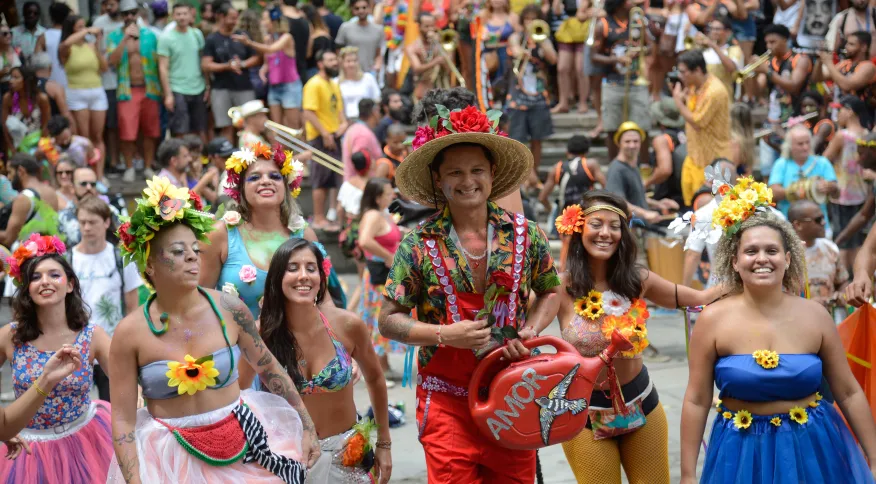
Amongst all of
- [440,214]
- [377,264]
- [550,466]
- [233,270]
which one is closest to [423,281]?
[440,214]

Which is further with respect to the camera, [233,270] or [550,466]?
[550,466]

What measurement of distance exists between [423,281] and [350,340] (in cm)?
86

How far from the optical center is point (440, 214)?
4418mm

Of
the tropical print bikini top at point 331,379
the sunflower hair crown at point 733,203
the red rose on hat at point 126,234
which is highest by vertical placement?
the red rose on hat at point 126,234

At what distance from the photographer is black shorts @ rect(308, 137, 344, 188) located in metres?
13.1

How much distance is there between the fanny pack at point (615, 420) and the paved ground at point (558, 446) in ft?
5.83

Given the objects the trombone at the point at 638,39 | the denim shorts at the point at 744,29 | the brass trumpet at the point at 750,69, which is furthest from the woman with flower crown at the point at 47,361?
the denim shorts at the point at 744,29

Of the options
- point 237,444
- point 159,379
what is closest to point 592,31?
point 237,444

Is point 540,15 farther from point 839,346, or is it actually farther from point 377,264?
point 839,346

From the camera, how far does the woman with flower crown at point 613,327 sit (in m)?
5.05

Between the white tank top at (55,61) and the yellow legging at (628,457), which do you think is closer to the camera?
the yellow legging at (628,457)

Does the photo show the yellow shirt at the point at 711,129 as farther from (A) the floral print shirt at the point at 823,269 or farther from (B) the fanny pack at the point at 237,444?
(B) the fanny pack at the point at 237,444

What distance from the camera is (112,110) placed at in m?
13.8

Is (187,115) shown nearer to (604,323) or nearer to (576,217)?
(576,217)
